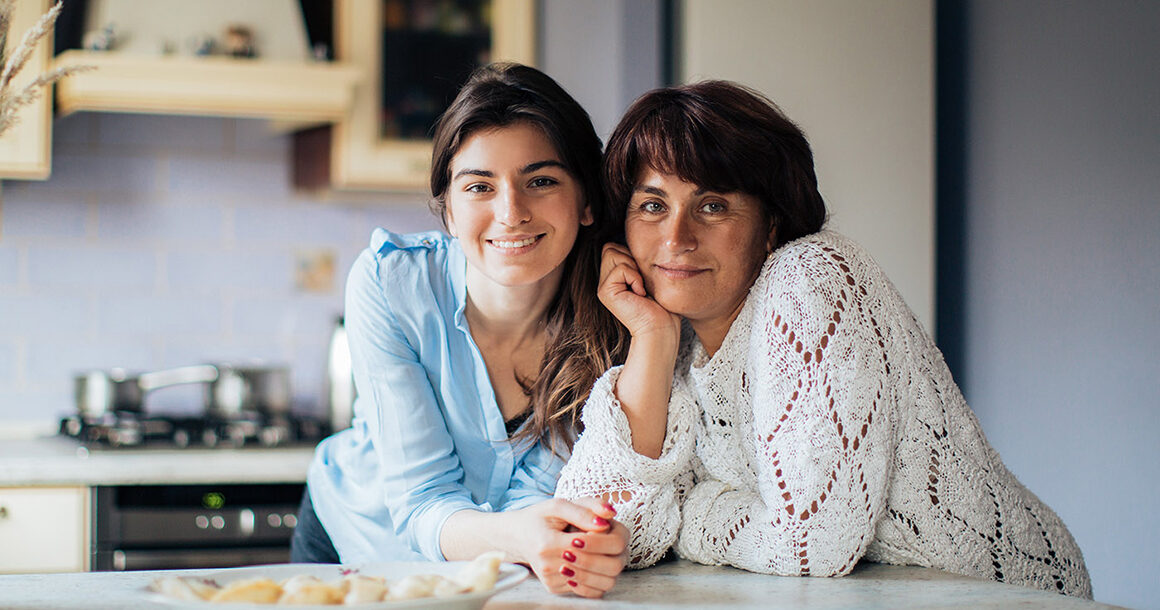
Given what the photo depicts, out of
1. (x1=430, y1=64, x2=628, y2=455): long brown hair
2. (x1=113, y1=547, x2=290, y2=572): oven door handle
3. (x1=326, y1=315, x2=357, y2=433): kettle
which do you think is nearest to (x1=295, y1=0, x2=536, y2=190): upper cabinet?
(x1=326, y1=315, x2=357, y2=433): kettle

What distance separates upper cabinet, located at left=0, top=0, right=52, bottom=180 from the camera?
2.48 meters

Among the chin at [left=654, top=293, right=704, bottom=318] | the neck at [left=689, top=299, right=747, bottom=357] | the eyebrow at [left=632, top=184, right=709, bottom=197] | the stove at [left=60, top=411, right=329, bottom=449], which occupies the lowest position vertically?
the stove at [left=60, top=411, right=329, bottom=449]

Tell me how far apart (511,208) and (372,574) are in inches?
23.0

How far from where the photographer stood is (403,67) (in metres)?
2.79

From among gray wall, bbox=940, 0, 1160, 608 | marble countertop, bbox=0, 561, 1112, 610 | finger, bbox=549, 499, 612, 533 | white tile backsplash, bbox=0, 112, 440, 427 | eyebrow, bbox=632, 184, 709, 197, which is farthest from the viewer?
white tile backsplash, bbox=0, 112, 440, 427

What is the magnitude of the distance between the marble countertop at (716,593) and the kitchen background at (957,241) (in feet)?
3.09

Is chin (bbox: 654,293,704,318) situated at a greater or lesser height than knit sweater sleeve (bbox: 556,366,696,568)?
greater

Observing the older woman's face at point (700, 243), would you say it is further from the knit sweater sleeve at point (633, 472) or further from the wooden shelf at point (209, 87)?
the wooden shelf at point (209, 87)

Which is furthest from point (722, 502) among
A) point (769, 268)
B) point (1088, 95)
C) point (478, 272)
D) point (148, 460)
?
point (148, 460)

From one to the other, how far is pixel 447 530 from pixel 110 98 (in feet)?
5.57

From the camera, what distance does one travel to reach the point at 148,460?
232cm

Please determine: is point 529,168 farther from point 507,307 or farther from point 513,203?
point 507,307

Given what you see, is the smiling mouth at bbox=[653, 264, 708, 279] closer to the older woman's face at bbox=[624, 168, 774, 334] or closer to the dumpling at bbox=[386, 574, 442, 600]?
the older woman's face at bbox=[624, 168, 774, 334]

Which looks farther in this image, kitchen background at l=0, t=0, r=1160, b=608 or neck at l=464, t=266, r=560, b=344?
kitchen background at l=0, t=0, r=1160, b=608
